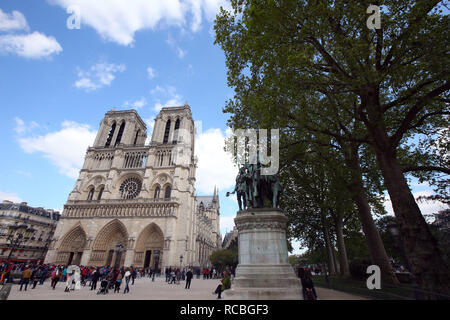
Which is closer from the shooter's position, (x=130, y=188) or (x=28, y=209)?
(x=130, y=188)

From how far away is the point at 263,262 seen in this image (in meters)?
7.23

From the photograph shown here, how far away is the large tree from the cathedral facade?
27.5 m

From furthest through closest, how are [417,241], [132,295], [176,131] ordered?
[176,131] < [132,295] < [417,241]

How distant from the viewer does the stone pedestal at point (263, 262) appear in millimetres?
6549

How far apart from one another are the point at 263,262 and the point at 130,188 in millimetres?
37680

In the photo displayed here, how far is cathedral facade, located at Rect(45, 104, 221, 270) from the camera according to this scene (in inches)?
1337

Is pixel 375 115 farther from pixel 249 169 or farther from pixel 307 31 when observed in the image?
pixel 249 169

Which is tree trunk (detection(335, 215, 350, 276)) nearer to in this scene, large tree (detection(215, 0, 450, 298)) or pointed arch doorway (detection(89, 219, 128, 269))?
large tree (detection(215, 0, 450, 298))

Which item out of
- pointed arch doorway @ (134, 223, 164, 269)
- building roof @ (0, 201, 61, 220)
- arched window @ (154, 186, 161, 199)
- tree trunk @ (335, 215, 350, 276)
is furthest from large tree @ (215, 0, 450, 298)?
building roof @ (0, 201, 61, 220)

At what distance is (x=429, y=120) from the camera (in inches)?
460
